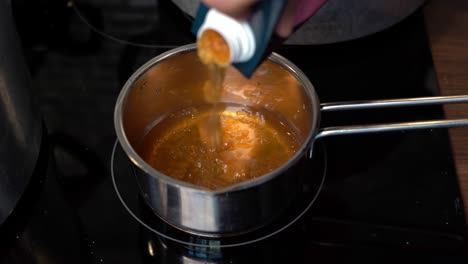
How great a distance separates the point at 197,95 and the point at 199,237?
0.22 meters

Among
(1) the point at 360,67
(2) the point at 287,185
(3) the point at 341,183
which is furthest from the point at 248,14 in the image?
(1) the point at 360,67

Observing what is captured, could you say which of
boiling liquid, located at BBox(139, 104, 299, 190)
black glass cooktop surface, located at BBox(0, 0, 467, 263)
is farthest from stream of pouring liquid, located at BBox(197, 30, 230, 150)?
black glass cooktop surface, located at BBox(0, 0, 467, 263)

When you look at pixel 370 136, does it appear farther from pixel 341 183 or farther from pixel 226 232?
pixel 226 232

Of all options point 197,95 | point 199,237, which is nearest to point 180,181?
point 199,237

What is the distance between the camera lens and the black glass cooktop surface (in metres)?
0.76

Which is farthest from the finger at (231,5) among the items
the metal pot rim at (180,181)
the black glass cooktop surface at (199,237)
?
the black glass cooktop surface at (199,237)

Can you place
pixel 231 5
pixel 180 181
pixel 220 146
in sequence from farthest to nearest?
pixel 220 146, pixel 180 181, pixel 231 5

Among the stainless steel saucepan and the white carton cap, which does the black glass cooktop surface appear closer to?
the stainless steel saucepan

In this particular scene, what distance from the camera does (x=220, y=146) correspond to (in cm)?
83

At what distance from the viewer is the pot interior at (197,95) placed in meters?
0.81

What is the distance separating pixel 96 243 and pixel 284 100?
1.00 feet

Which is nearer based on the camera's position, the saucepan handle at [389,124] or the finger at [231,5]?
the finger at [231,5]

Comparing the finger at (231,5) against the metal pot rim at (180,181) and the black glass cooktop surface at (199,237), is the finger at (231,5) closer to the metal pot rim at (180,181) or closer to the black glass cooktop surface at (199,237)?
the metal pot rim at (180,181)

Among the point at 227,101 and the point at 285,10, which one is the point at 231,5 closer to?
the point at 285,10
